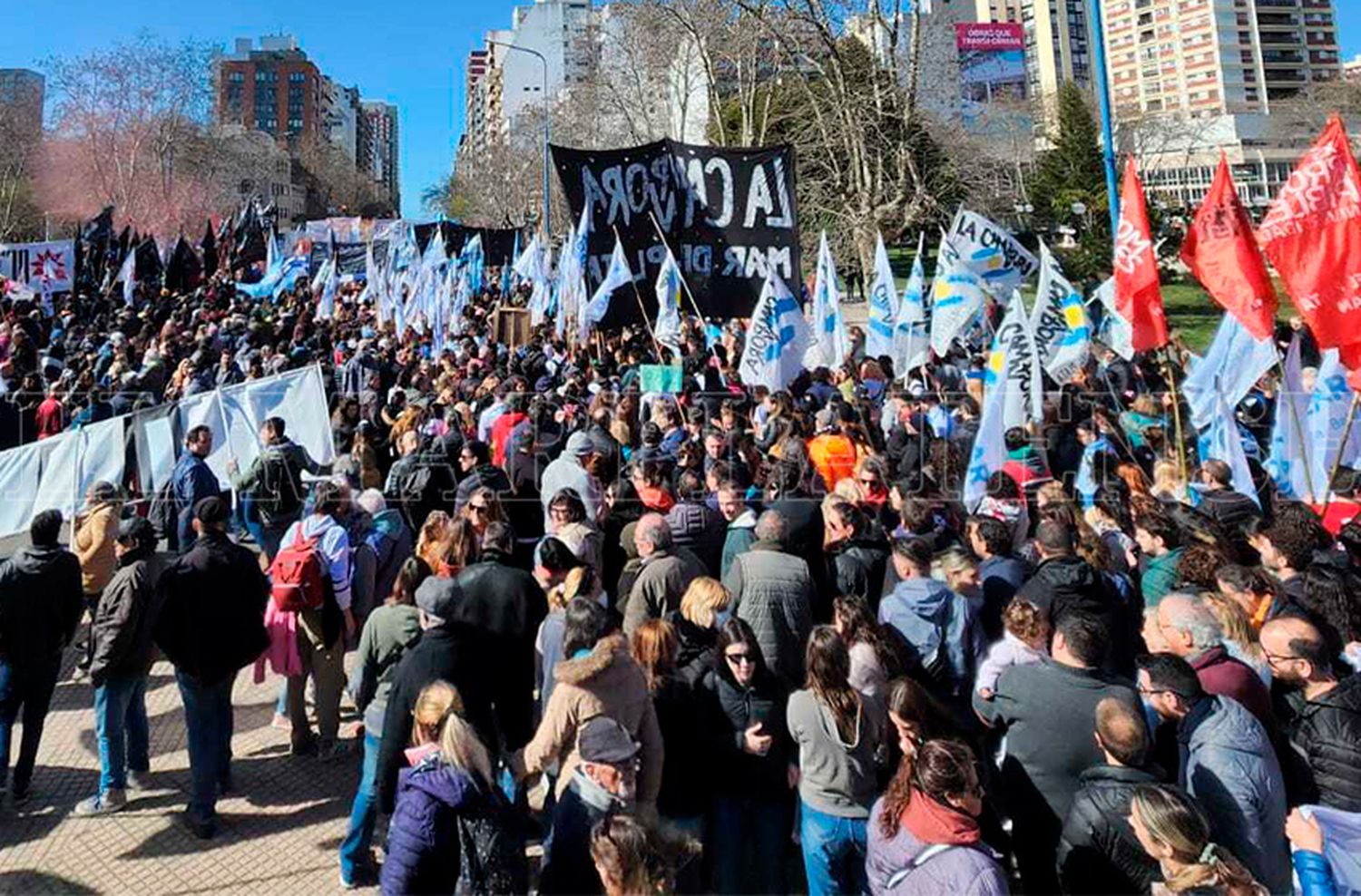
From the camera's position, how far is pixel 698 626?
144 inches

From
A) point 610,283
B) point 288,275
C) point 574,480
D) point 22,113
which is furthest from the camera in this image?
point 22,113

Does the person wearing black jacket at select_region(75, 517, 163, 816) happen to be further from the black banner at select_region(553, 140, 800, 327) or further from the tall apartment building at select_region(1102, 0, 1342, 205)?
the tall apartment building at select_region(1102, 0, 1342, 205)

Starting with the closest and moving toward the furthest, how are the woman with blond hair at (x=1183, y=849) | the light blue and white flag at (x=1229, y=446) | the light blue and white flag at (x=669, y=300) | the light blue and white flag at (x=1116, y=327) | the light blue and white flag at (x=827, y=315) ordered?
the woman with blond hair at (x=1183, y=849) → the light blue and white flag at (x=1229, y=446) → the light blue and white flag at (x=1116, y=327) → the light blue and white flag at (x=827, y=315) → the light blue and white flag at (x=669, y=300)

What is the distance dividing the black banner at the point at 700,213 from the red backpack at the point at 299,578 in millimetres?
6304

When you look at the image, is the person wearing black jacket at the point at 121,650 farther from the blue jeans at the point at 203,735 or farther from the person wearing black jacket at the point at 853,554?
the person wearing black jacket at the point at 853,554

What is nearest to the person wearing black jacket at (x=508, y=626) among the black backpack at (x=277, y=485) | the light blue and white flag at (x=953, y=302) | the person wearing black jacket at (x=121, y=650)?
the person wearing black jacket at (x=121, y=650)

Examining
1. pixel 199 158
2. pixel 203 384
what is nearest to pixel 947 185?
pixel 203 384

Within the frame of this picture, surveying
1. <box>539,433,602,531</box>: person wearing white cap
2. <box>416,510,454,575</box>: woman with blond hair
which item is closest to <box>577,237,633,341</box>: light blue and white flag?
<box>539,433,602,531</box>: person wearing white cap

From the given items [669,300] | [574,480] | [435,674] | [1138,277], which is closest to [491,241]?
[669,300]

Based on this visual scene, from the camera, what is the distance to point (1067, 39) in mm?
129500

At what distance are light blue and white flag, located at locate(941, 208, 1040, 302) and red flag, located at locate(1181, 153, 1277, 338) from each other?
266 centimetres

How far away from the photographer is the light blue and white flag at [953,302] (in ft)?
28.1

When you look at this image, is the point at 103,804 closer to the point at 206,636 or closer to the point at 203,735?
the point at 203,735

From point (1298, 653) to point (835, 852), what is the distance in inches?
69.9
